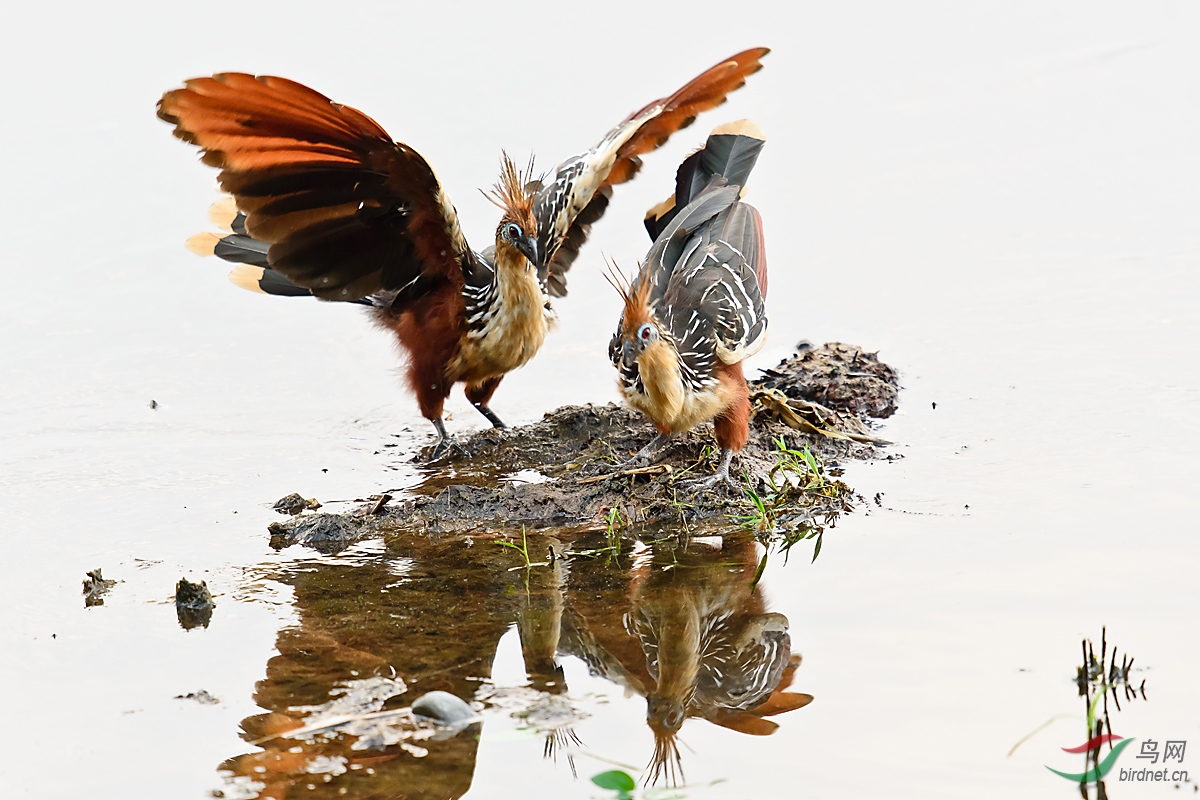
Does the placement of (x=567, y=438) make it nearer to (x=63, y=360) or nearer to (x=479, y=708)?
(x=479, y=708)

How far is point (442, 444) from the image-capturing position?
568 cm

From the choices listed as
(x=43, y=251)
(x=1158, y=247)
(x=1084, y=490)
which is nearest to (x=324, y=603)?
(x=1084, y=490)

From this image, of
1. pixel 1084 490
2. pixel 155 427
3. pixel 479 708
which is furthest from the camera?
pixel 155 427

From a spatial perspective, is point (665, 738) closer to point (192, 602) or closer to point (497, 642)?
point (497, 642)

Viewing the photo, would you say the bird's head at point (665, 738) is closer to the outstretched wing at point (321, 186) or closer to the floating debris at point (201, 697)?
the floating debris at point (201, 697)

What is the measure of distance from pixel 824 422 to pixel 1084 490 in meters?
1.15

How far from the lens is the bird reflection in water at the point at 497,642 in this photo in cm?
303

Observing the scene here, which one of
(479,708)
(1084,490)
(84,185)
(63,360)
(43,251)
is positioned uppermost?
(84,185)

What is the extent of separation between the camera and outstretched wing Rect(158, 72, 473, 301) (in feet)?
15.1

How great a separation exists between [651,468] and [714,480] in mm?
261

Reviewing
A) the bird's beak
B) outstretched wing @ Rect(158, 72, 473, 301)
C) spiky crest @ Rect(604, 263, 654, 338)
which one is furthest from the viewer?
the bird's beak

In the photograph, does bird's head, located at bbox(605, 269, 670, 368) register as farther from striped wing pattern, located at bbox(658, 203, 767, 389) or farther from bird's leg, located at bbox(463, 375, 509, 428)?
bird's leg, located at bbox(463, 375, 509, 428)

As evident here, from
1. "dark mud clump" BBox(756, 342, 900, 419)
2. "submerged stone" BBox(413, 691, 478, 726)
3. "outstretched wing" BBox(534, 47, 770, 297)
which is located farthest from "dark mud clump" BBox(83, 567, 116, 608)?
"dark mud clump" BBox(756, 342, 900, 419)

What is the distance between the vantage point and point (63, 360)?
6512mm
